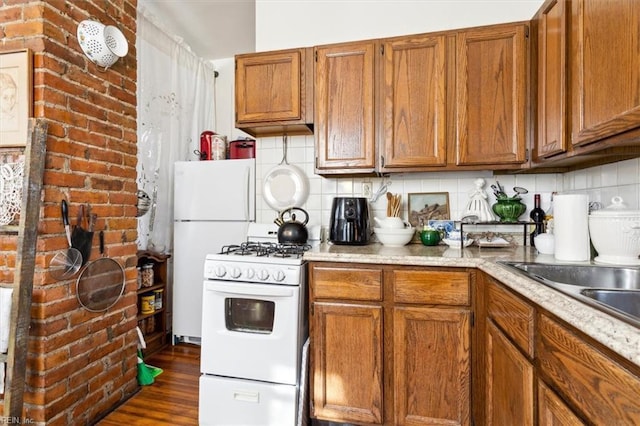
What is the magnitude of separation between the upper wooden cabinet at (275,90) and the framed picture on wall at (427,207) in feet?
2.82

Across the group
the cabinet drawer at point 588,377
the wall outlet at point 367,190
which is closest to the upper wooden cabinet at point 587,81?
the cabinet drawer at point 588,377

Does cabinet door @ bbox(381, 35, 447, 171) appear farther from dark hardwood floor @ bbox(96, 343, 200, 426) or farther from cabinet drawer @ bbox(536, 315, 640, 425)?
dark hardwood floor @ bbox(96, 343, 200, 426)

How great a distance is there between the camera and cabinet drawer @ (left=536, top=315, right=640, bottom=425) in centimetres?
65

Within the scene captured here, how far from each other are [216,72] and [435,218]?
3.02 m

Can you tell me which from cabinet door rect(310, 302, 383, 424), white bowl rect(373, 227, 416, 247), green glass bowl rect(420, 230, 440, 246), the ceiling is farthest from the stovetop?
the ceiling

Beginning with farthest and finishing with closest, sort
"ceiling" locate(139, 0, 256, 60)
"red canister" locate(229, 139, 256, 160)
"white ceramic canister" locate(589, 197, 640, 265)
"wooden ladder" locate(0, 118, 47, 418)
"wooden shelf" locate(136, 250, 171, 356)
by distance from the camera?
"red canister" locate(229, 139, 256, 160) < "ceiling" locate(139, 0, 256, 60) < "wooden shelf" locate(136, 250, 171, 356) < "wooden ladder" locate(0, 118, 47, 418) < "white ceramic canister" locate(589, 197, 640, 265)

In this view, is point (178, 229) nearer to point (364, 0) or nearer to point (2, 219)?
point (2, 219)

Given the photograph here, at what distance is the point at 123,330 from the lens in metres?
2.06

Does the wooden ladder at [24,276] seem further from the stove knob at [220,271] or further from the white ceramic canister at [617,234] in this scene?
the white ceramic canister at [617,234]

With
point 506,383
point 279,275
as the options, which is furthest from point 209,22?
point 506,383

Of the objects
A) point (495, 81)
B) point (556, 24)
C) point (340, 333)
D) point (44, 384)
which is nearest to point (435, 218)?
point (495, 81)

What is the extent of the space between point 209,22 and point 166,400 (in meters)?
3.04

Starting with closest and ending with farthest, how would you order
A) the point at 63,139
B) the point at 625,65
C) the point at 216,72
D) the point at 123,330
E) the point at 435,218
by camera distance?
the point at 625,65 → the point at 63,139 → the point at 123,330 → the point at 435,218 → the point at 216,72

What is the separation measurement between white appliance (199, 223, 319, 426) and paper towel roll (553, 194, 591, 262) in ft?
3.92
